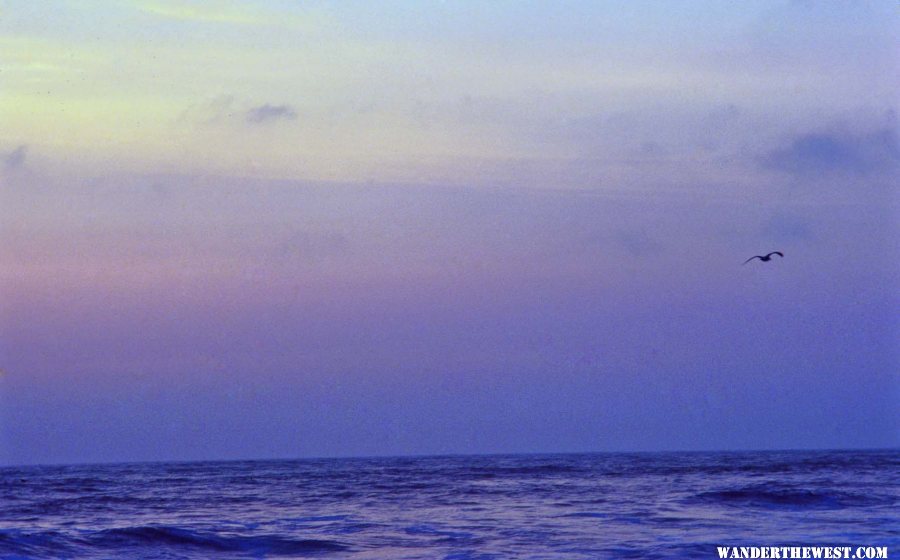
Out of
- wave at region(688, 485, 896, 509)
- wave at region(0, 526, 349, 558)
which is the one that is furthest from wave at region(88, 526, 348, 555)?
wave at region(688, 485, 896, 509)

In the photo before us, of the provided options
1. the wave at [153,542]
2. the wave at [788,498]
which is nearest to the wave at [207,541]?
the wave at [153,542]

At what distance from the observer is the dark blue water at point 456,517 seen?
2747cm

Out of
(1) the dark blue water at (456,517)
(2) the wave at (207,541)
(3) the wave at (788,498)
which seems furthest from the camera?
(3) the wave at (788,498)

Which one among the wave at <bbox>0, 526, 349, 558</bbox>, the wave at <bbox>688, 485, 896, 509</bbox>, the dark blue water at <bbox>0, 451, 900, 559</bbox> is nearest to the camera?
the dark blue water at <bbox>0, 451, 900, 559</bbox>

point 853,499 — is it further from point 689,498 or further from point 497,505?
point 497,505

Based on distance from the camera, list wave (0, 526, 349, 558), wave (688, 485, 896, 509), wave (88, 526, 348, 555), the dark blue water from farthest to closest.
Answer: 1. wave (688, 485, 896, 509)
2. wave (88, 526, 348, 555)
3. wave (0, 526, 349, 558)
4. the dark blue water

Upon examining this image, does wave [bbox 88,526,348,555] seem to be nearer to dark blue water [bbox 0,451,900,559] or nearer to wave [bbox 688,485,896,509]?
dark blue water [bbox 0,451,900,559]

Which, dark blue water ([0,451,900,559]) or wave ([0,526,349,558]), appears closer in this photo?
dark blue water ([0,451,900,559])

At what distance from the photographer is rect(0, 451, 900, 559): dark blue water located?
27469mm

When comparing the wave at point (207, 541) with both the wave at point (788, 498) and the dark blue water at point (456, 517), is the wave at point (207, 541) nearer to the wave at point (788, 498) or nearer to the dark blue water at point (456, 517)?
the dark blue water at point (456, 517)

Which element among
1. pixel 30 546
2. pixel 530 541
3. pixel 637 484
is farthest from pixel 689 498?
pixel 30 546

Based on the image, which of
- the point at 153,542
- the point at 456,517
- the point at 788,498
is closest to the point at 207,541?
the point at 153,542

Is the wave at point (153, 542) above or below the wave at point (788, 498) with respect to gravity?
below

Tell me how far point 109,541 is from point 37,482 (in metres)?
34.5
